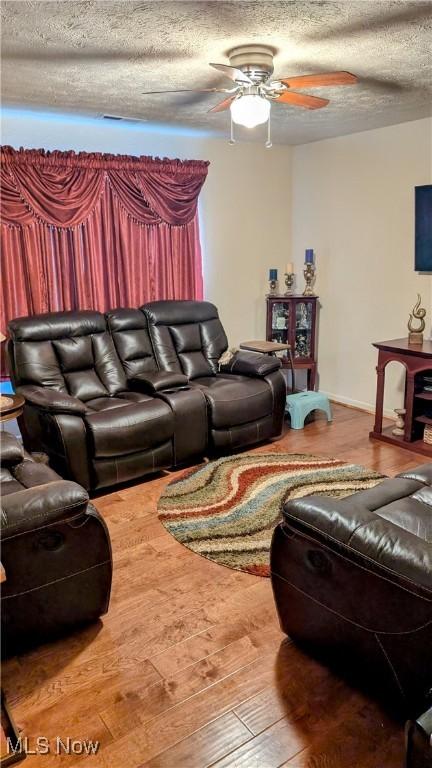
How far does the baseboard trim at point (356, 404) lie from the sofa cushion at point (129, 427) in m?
2.21

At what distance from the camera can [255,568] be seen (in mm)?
2566

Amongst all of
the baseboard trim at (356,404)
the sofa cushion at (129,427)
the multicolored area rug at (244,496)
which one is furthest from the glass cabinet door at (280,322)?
the sofa cushion at (129,427)

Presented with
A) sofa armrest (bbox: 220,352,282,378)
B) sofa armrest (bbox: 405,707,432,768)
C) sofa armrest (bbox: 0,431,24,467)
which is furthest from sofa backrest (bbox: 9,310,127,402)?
sofa armrest (bbox: 405,707,432,768)

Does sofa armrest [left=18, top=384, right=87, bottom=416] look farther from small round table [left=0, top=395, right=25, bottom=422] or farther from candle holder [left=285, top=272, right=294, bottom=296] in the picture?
candle holder [left=285, top=272, right=294, bottom=296]

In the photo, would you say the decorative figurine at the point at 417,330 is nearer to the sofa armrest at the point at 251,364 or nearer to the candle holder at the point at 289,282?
the sofa armrest at the point at 251,364

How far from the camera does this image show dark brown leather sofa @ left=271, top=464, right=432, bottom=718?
5.03 feet

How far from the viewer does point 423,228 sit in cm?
423

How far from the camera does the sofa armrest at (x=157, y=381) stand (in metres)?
3.80

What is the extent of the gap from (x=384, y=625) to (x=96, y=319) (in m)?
3.04

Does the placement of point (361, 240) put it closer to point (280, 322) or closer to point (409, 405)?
point (280, 322)

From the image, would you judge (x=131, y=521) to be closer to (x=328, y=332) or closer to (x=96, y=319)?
(x=96, y=319)

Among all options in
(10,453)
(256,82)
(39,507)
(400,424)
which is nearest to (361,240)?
(400,424)

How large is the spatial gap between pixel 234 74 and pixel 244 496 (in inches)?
89.9

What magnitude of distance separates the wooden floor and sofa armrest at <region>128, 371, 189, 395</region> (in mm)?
1494
